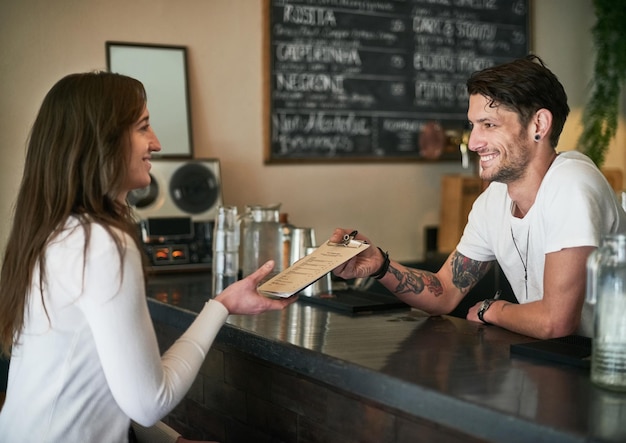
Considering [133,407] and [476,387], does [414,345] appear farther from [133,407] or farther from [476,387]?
[133,407]

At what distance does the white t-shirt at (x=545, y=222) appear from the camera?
2.02 metres

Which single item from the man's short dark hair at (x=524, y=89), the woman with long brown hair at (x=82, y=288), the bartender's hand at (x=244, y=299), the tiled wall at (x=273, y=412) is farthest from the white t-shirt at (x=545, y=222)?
the woman with long brown hair at (x=82, y=288)

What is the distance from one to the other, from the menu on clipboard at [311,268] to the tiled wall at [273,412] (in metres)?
0.22

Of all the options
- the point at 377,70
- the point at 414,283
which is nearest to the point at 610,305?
the point at 414,283

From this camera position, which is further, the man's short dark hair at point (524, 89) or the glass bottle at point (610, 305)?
the man's short dark hair at point (524, 89)

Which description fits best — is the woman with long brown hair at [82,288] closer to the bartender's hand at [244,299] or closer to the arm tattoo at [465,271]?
the bartender's hand at [244,299]

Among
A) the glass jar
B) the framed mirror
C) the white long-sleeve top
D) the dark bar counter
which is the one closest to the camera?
the dark bar counter

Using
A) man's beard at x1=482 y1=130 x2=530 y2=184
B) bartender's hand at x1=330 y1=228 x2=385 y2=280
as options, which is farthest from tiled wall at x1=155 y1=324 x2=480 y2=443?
man's beard at x1=482 y1=130 x2=530 y2=184

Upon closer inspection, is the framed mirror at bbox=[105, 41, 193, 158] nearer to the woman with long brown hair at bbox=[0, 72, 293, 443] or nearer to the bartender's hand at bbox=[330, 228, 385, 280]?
the bartender's hand at bbox=[330, 228, 385, 280]

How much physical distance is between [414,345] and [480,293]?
209 cm

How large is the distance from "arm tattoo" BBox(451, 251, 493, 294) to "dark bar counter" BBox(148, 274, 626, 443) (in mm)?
169

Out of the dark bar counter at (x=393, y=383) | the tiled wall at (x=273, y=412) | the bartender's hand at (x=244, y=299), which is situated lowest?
the tiled wall at (x=273, y=412)

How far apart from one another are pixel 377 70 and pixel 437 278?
2.11 meters

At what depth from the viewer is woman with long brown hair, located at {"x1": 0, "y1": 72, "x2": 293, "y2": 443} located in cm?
155
